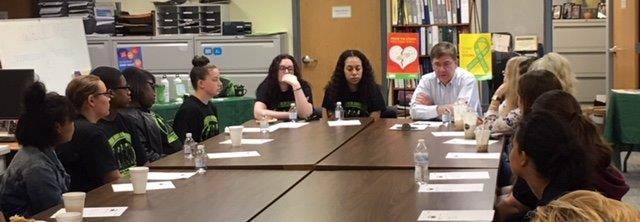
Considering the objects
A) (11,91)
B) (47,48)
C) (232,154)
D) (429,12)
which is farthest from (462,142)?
(47,48)

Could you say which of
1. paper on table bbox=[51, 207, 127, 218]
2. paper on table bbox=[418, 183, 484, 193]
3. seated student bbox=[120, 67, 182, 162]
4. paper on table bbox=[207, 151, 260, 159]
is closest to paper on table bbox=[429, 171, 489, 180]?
paper on table bbox=[418, 183, 484, 193]

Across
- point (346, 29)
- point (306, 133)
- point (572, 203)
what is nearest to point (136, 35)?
point (346, 29)

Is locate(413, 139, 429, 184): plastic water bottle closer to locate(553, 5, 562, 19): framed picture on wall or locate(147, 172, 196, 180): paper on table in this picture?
locate(147, 172, 196, 180): paper on table

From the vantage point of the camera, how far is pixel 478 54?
8.42m

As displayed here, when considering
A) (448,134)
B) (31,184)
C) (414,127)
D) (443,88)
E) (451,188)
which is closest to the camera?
(451,188)

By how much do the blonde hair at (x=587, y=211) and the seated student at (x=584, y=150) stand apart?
131 cm

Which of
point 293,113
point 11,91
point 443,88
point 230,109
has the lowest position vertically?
point 230,109

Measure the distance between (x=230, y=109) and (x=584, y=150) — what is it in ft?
17.8

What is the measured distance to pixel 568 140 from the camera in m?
2.91

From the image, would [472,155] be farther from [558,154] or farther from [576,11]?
[576,11]

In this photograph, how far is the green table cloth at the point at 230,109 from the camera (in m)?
7.76

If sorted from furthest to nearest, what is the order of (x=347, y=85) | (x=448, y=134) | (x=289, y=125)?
(x=347, y=85) → (x=289, y=125) → (x=448, y=134)

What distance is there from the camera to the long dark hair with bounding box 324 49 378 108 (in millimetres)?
6902

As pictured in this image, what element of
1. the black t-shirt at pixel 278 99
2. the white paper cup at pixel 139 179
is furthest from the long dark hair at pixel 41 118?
the black t-shirt at pixel 278 99
